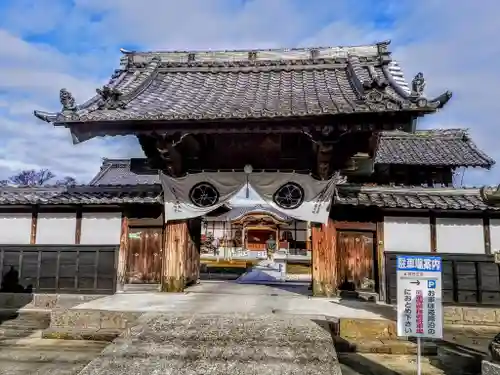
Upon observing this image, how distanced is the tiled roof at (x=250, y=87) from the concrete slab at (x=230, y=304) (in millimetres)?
4148

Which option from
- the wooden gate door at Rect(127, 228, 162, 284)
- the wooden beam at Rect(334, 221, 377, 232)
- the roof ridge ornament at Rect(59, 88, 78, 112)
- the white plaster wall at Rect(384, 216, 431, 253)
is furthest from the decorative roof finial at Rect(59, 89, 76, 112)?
the white plaster wall at Rect(384, 216, 431, 253)

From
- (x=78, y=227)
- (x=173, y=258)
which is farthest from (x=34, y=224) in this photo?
(x=173, y=258)

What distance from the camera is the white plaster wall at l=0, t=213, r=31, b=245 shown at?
11.1 m

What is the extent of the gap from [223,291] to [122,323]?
4315mm

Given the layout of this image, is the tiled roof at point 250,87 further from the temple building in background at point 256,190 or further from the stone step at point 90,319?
the stone step at point 90,319

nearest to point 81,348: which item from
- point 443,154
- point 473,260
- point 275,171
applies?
point 275,171

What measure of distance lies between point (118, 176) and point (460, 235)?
21.9 m

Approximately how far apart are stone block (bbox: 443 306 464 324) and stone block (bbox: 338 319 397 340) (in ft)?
9.79

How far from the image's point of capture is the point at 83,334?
776 centimetres

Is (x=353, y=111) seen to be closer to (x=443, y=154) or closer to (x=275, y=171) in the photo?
Answer: (x=275, y=171)

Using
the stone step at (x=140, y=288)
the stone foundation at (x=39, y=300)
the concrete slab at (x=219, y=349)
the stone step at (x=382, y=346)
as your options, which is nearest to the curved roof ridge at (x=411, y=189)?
the stone step at (x=382, y=346)

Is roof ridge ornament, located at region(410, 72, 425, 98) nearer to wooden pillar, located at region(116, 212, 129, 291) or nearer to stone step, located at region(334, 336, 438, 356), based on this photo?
stone step, located at region(334, 336, 438, 356)

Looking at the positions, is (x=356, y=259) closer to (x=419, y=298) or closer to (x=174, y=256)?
(x=419, y=298)

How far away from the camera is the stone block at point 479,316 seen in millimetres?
9367
